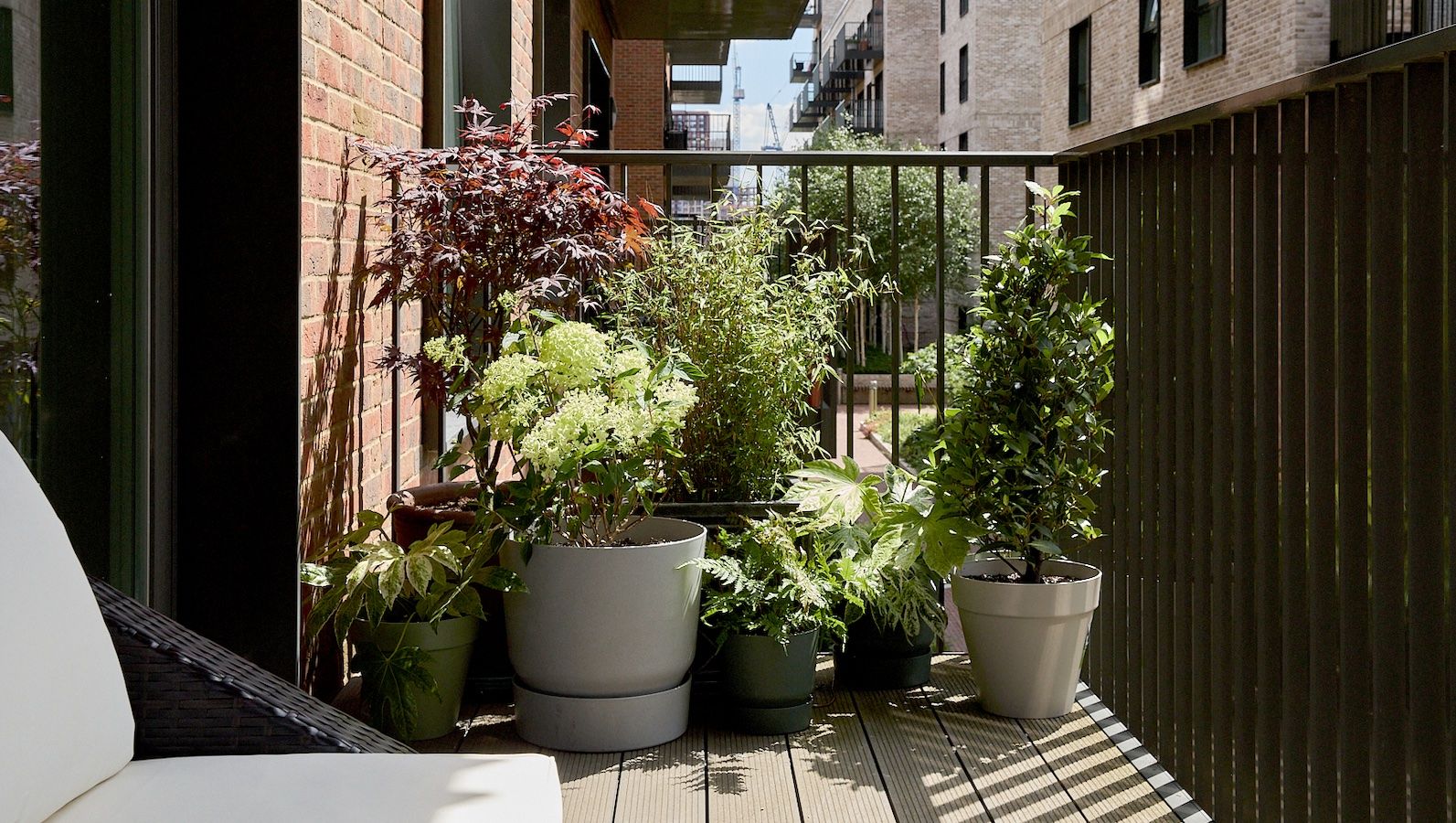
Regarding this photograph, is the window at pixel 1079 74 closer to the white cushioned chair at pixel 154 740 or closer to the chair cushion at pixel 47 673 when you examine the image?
the white cushioned chair at pixel 154 740

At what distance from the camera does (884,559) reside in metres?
2.83

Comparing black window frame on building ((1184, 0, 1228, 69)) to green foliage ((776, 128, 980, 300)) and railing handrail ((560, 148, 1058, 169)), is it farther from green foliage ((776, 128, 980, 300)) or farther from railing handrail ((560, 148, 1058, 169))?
railing handrail ((560, 148, 1058, 169))

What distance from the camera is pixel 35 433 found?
185 centimetres

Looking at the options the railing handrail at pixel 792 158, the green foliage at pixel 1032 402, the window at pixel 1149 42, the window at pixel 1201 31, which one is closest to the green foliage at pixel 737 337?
the railing handrail at pixel 792 158

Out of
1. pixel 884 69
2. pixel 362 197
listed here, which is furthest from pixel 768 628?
pixel 884 69

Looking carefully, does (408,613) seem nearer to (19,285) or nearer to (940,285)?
(19,285)

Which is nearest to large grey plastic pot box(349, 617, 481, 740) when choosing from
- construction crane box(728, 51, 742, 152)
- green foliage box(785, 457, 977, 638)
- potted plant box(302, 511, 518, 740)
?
potted plant box(302, 511, 518, 740)

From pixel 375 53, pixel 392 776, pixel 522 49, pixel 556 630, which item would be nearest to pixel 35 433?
Answer: pixel 392 776

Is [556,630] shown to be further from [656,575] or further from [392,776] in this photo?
[392,776]

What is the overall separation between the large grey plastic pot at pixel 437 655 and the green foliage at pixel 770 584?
529 mm

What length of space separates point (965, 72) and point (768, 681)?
25771 mm

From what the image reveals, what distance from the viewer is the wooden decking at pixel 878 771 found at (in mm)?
2281

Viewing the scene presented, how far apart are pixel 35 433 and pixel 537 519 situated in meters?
1.01

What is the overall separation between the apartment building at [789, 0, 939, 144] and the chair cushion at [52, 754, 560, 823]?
25.8 metres
